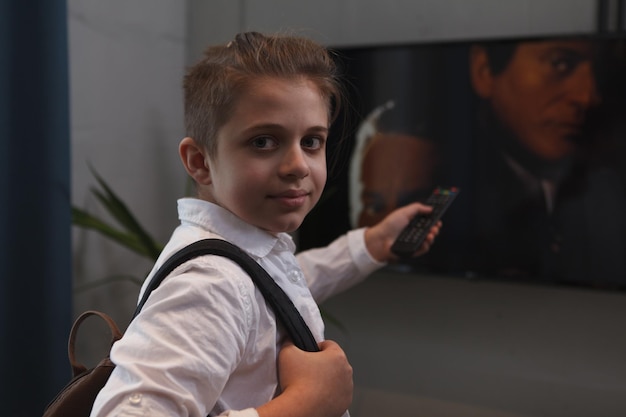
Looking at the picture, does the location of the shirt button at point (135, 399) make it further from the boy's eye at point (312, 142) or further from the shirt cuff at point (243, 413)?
the boy's eye at point (312, 142)

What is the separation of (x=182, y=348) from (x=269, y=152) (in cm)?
26

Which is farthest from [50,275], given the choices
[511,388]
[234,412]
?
[511,388]

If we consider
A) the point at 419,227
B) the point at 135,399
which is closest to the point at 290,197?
the point at 135,399

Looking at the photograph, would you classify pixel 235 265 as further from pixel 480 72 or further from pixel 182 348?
pixel 480 72

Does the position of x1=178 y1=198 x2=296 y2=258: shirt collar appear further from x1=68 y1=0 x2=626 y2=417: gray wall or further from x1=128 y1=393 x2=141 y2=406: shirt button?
x1=68 y1=0 x2=626 y2=417: gray wall

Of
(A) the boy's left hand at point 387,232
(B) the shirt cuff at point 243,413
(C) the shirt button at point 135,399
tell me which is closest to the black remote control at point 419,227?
(A) the boy's left hand at point 387,232

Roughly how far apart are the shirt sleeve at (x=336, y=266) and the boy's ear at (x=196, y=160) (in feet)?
1.58

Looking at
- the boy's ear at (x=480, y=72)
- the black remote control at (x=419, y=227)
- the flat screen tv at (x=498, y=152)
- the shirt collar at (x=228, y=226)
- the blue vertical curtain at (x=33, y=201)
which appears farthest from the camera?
the boy's ear at (x=480, y=72)

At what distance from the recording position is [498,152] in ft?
6.01

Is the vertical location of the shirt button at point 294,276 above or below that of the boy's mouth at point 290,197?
below

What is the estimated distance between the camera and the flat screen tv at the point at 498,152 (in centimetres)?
171

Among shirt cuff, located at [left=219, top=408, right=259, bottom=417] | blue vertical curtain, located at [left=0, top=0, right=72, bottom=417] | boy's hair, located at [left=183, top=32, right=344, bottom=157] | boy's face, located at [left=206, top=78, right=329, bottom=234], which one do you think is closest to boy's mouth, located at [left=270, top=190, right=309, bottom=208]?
boy's face, located at [left=206, top=78, right=329, bottom=234]

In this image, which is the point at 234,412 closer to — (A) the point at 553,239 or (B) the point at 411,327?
(A) the point at 553,239

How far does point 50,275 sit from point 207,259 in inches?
39.0
